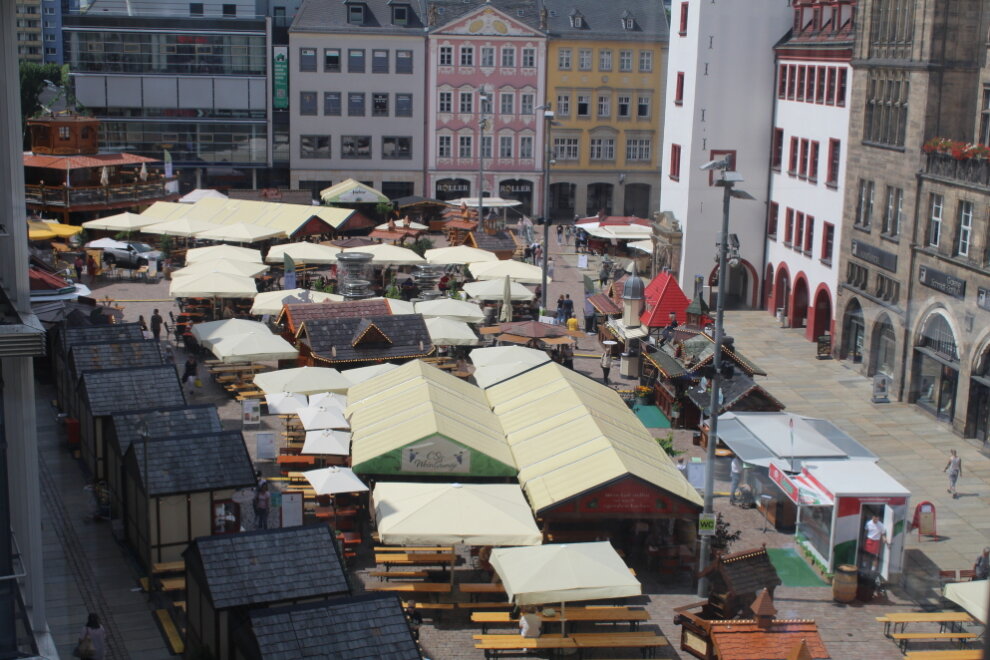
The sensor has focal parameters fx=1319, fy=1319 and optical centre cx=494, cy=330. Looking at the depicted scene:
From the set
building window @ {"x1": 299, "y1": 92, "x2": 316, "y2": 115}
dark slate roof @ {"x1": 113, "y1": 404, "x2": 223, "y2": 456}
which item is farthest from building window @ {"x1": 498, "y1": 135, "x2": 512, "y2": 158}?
dark slate roof @ {"x1": 113, "y1": 404, "x2": 223, "y2": 456}

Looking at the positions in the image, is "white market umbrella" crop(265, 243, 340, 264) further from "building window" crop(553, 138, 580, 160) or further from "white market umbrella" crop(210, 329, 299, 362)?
"building window" crop(553, 138, 580, 160)

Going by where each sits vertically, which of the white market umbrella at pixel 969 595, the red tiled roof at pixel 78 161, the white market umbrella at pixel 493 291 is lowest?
the white market umbrella at pixel 969 595

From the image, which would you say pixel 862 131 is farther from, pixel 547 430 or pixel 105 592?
pixel 105 592

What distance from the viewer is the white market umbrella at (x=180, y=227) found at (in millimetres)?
58875

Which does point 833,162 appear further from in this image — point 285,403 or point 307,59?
point 307,59

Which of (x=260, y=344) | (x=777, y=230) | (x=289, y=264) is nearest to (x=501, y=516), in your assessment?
(x=260, y=344)

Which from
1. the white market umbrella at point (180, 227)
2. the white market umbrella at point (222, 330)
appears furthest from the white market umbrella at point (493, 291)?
the white market umbrella at point (180, 227)

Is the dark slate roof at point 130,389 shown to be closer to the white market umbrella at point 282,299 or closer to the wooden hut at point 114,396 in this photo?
the wooden hut at point 114,396

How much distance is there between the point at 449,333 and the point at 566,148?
4213cm

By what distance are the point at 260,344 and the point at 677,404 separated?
12.0 metres

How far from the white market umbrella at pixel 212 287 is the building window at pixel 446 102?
35.5 m

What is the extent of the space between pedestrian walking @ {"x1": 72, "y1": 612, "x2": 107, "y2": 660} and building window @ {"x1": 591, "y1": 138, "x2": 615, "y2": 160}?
6299cm

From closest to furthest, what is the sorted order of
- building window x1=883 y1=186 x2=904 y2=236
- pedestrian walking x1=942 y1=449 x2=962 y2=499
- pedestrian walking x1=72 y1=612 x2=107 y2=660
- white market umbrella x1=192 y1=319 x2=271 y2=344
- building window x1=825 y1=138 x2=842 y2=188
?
pedestrian walking x1=72 y1=612 x2=107 y2=660 < pedestrian walking x1=942 y1=449 x2=962 y2=499 < white market umbrella x1=192 y1=319 x2=271 y2=344 < building window x1=883 y1=186 x2=904 y2=236 < building window x1=825 y1=138 x2=842 y2=188

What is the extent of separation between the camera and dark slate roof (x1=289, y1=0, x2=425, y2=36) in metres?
78.3
